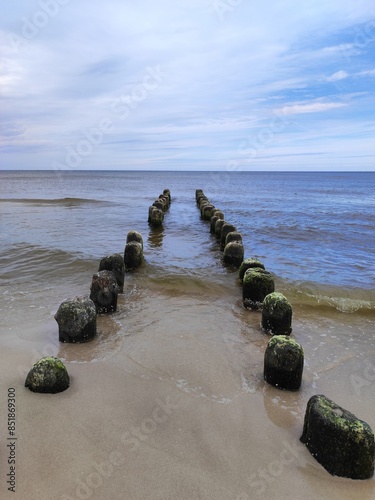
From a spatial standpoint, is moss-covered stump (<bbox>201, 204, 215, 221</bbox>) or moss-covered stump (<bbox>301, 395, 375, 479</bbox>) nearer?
moss-covered stump (<bbox>301, 395, 375, 479</bbox>)

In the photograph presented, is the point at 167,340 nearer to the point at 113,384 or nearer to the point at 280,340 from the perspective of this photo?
the point at 113,384

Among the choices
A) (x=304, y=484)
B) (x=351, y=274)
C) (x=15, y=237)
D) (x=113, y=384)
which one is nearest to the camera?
(x=304, y=484)

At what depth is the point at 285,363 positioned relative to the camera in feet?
16.1

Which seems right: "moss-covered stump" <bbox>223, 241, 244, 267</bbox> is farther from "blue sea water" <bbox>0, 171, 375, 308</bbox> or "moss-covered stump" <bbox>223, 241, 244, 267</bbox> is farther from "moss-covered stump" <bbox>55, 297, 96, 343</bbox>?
"moss-covered stump" <bbox>55, 297, 96, 343</bbox>

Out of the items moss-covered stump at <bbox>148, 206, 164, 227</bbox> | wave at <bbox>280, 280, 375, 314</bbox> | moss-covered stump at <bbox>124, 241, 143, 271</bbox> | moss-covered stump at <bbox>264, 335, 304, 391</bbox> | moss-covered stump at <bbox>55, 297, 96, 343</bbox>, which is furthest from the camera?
moss-covered stump at <bbox>148, 206, 164, 227</bbox>

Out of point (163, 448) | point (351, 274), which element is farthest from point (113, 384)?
point (351, 274)

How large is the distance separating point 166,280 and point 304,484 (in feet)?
21.3

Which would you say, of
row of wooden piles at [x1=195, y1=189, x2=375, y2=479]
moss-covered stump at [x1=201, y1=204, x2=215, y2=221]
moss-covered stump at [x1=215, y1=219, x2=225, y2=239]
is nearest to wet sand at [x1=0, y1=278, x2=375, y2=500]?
row of wooden piles at [x1=195, y1=189, x2=375, y2=479]

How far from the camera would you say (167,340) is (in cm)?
623

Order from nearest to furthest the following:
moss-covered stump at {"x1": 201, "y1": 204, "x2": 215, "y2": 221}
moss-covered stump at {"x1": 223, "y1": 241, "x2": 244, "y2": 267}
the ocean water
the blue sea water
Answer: the ocean water, the blue sea water, moss-covered stump at {"x1": 223, "y1": 241, "x2": 244, "y2": 267}, moss-covered stump at {"x1": 201, "y1": 204, "x2": 215, "y2": 221}

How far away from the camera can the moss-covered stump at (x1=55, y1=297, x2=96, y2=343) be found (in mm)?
5926

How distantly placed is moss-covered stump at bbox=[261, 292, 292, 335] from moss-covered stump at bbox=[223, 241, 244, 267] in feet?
13.7

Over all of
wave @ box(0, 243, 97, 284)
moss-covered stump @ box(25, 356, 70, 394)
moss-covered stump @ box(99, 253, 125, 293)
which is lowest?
wave @ box(0, 243, 97, 284)

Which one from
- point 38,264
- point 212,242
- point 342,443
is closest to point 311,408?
point 342,443
